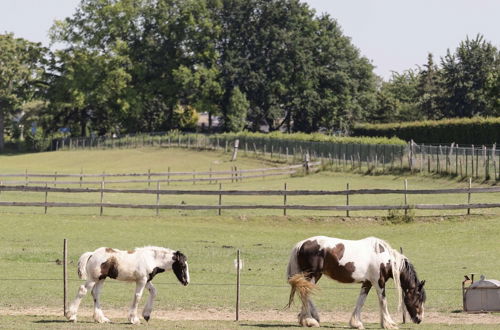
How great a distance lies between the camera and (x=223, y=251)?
3769 cm

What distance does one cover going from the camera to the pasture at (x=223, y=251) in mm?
26094

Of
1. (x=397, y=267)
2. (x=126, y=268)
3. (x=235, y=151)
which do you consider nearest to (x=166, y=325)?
(x=126, y=268)

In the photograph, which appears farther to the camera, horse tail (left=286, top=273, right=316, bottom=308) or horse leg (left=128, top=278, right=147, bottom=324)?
horse leg (left=128, top=278, right=147, bottom=324)

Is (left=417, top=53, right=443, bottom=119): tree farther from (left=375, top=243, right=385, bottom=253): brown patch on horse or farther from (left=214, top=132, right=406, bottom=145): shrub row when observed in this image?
(left=375, top=243, right=385, bottom=253): brown patch on horse

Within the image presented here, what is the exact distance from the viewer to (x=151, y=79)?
390 feet

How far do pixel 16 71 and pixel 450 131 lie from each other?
177ft

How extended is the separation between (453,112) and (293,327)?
339 ft

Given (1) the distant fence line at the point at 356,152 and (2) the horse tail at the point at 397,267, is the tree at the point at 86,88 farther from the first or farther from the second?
(2) the horse tail at the point at 397,267

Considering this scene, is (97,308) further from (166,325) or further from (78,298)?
(166,325)

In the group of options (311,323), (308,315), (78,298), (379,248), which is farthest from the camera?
(379,248)

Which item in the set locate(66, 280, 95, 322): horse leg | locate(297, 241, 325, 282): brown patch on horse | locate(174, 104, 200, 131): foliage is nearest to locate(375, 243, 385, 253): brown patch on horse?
locate(297, 241, 325, 282): brown patch on horse

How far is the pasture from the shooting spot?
85.6 ft

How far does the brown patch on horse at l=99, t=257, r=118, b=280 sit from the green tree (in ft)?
299

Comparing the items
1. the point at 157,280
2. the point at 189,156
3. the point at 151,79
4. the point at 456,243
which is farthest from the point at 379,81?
the point at 157,280
